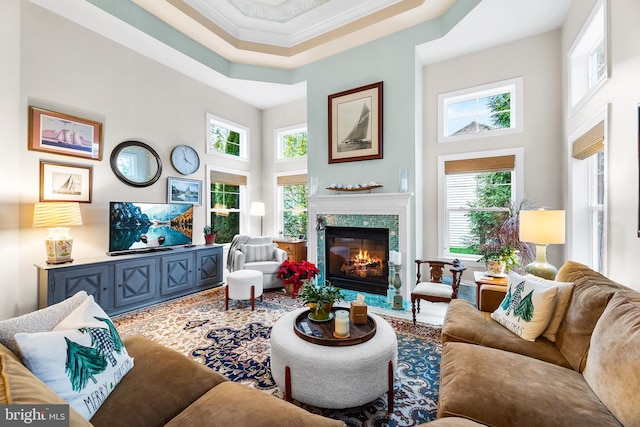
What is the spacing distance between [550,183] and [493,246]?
1031 millimetres

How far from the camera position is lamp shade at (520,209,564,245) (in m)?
2.54

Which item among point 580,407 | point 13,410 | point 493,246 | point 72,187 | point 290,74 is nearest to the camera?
point 13,410

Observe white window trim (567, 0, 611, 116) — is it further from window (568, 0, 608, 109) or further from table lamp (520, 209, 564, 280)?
table lamp (520, 209, 564, 280)

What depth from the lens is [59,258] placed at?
120 inches

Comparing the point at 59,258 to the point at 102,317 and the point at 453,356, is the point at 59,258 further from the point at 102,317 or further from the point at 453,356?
the point at 453,356

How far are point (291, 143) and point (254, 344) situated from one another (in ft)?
13.9

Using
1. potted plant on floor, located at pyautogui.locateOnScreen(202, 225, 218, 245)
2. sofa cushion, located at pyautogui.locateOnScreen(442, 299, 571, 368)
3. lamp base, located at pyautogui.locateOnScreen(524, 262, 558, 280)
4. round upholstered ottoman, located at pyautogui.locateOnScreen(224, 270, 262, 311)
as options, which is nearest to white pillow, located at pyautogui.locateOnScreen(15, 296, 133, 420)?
sofa cushion, located at pyautogui.locateOnScreen(442, 299, 571, 368)

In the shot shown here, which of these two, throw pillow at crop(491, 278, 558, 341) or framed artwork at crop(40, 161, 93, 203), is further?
framed artwork at crop(40, 161, 93, 203)

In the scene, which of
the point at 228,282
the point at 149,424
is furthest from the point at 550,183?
the point at 149,424

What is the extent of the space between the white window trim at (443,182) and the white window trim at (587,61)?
719 millimetres

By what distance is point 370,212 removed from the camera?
13.5 feet

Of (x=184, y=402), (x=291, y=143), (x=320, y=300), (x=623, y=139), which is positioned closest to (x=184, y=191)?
(x=291, y=143)

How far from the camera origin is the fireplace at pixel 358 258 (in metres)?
4.11

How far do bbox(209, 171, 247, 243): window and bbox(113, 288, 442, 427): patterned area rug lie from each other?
61.3 inches
